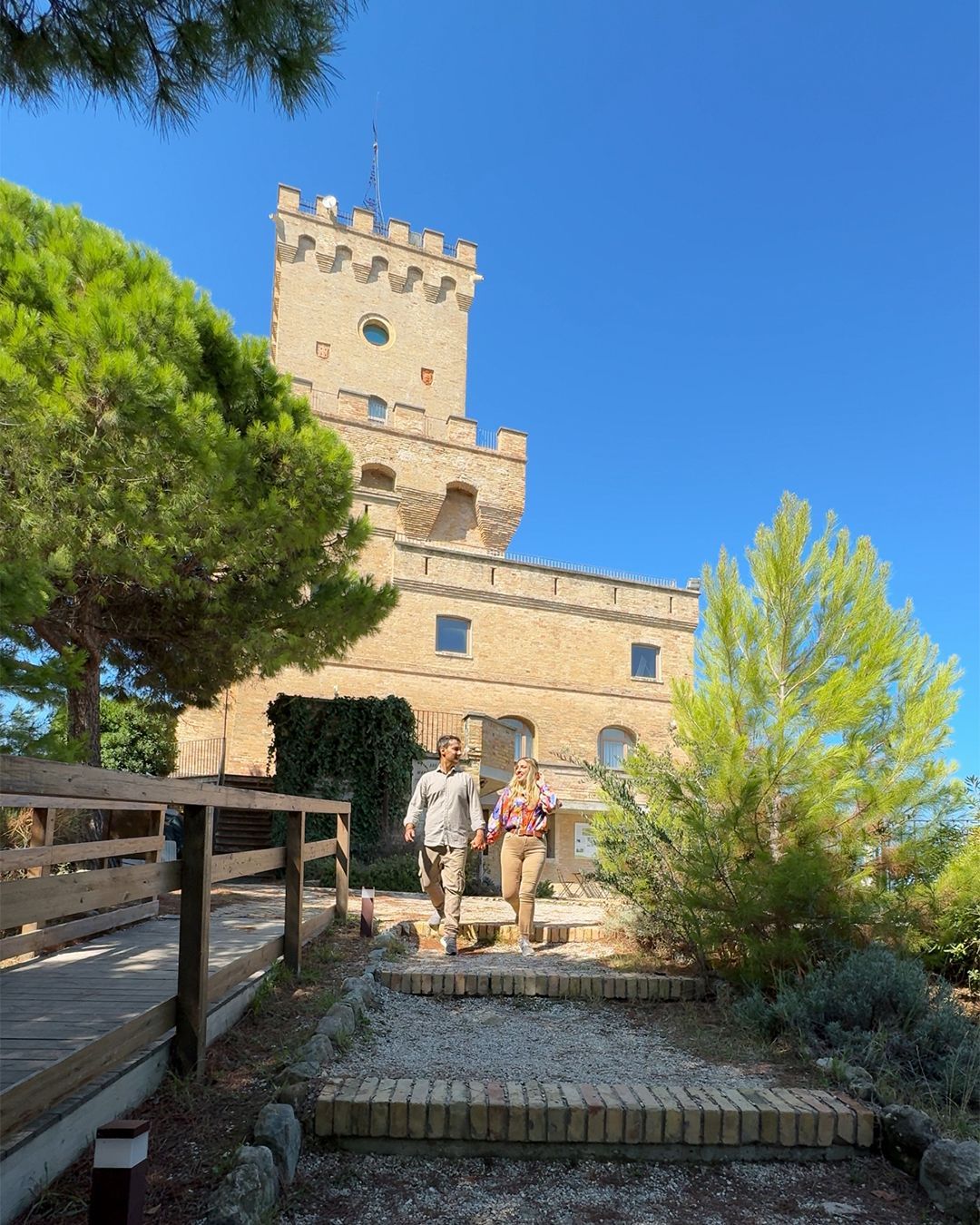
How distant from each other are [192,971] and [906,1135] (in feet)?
9.21

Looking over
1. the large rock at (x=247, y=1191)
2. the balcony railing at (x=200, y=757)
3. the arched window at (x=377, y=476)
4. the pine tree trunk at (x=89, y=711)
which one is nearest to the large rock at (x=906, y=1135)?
the large rock at (x=247, y=1191)

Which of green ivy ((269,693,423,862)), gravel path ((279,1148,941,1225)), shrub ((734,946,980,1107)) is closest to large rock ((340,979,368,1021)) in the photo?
gravel path ((279,1148,941,1225))

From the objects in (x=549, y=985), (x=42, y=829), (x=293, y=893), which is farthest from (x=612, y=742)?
(x=42, y=829)

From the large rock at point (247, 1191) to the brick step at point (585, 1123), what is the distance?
0.47 m

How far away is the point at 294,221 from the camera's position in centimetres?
3222

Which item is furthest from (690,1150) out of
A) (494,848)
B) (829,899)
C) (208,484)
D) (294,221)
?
(294,221)

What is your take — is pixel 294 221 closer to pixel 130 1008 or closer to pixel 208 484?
pixel 208 484

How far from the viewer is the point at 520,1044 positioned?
4438mm

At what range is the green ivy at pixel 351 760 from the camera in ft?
47.3

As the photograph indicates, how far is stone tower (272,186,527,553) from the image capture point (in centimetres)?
2816

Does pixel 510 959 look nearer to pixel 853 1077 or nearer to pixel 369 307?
pixel 853 1077

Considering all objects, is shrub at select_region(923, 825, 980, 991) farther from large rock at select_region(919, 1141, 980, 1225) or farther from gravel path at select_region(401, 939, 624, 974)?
large rock at select_region(919, 1141, 980, 1225)

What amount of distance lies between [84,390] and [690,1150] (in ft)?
26.1

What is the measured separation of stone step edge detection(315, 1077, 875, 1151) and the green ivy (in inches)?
446
